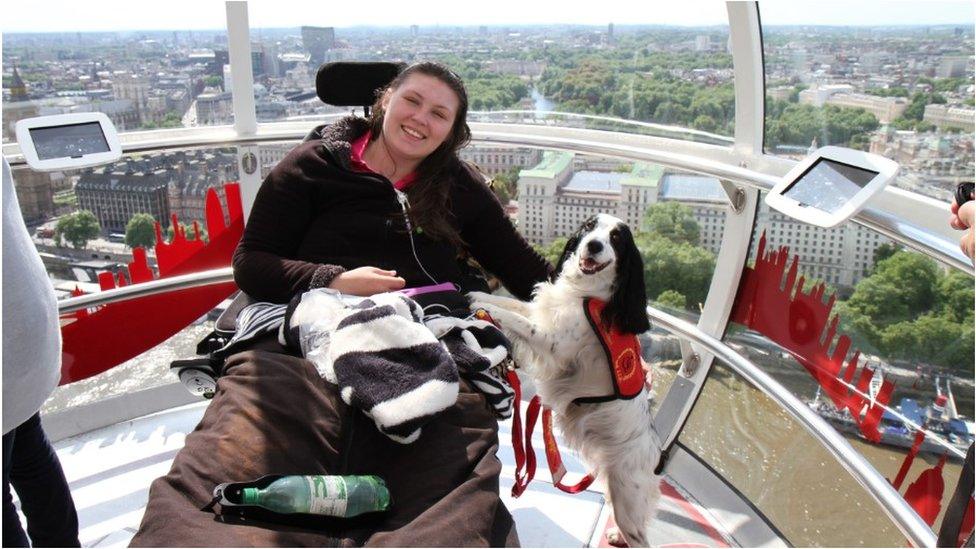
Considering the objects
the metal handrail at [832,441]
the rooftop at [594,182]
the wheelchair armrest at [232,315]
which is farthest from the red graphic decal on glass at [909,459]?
the wheelchair armrest at [232,315]

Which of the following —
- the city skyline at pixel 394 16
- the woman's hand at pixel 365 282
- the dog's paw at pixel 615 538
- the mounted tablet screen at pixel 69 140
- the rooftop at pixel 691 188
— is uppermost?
the city skyline at pixel 394 16

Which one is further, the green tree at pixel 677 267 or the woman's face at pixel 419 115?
the green tree at pixel 677 267

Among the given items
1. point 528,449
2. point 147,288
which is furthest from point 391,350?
point 147,288

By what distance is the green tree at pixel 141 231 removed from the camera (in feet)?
9.52

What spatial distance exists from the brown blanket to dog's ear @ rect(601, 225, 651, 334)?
→ 0.57 metres

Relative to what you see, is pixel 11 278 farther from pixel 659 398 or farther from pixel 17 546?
pixel 659 398

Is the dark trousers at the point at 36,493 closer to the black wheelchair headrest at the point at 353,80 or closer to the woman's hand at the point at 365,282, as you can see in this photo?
the woman's hand at the point at 365,282

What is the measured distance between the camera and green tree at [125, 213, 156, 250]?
9.52ft

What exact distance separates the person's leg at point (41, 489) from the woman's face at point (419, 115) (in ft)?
3.75

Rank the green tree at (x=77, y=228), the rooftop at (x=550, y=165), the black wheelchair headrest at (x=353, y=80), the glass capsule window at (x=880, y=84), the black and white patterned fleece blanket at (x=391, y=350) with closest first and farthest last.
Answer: the black and white patterned fleece blanket at (x=391, y=350) → the glass capsule window at (x=880, y=84) → the black wheelchair headrest at (x=353, y=80) → the green tree at (x=77, y=228) → the rooftop at (x=550, y=165)

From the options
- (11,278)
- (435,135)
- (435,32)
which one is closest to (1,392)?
(11,278)

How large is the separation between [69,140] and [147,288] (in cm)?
67

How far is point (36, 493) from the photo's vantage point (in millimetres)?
1794

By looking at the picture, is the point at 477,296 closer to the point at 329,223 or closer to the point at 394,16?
the point at 329,223
